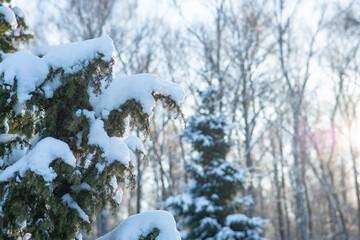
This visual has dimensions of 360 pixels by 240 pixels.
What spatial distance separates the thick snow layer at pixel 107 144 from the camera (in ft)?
9.62

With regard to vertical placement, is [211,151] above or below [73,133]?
below

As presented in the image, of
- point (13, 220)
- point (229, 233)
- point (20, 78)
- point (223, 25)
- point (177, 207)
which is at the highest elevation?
point (223, 25)

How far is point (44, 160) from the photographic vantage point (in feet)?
8.71

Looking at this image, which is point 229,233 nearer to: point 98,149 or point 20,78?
point 98,149

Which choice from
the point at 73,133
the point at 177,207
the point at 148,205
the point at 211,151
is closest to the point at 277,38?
the point at 211,151

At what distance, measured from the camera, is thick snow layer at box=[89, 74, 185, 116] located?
3.22 m

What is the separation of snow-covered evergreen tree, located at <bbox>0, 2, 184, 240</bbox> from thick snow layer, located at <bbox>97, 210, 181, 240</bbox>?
0.01 m

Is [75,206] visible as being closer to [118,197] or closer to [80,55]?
[118,197]

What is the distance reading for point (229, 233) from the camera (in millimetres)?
7102

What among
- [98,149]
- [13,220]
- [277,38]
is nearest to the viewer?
[13,220]

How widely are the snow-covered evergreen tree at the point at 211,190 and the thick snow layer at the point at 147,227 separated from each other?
4.09 meters

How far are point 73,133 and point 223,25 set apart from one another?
1043 cm

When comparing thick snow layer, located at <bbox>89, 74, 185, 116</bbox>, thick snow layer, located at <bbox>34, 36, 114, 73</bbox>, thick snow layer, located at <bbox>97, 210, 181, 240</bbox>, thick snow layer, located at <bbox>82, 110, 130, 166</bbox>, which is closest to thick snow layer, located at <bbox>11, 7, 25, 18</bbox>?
thick snow layer, located at <bbox>34, 36, 114, 73</bbox>

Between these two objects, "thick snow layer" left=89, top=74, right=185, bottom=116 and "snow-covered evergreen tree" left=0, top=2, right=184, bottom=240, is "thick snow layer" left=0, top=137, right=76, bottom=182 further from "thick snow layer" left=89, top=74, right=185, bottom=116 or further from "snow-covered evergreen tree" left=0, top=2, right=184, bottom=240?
"thick snow layer" left=89, top=74, right=185, bottom=116
